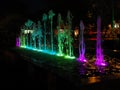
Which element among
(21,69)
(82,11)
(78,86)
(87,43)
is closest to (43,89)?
(78,86)

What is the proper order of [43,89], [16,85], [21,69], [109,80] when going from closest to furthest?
1. [109,80]
2. [43,89]
3. [16,85]
4. [21,69]

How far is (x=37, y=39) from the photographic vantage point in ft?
79.5

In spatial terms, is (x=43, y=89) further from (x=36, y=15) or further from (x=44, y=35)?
(x=36, y=15)

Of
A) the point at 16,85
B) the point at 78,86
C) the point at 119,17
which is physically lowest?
the point at 16,85

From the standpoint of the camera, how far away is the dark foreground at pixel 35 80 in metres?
5.68

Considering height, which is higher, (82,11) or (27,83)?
(82,11)

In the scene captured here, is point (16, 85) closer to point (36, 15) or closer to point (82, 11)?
point (82, 11)

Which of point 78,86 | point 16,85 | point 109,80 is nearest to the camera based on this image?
point 78,86

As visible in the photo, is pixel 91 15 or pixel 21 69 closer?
pixel 21 69

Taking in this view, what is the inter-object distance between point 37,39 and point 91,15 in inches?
581

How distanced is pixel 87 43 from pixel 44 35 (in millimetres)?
3941

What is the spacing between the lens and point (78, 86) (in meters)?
5.38

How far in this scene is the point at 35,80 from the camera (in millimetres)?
9305

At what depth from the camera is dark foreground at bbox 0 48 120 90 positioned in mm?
5678
